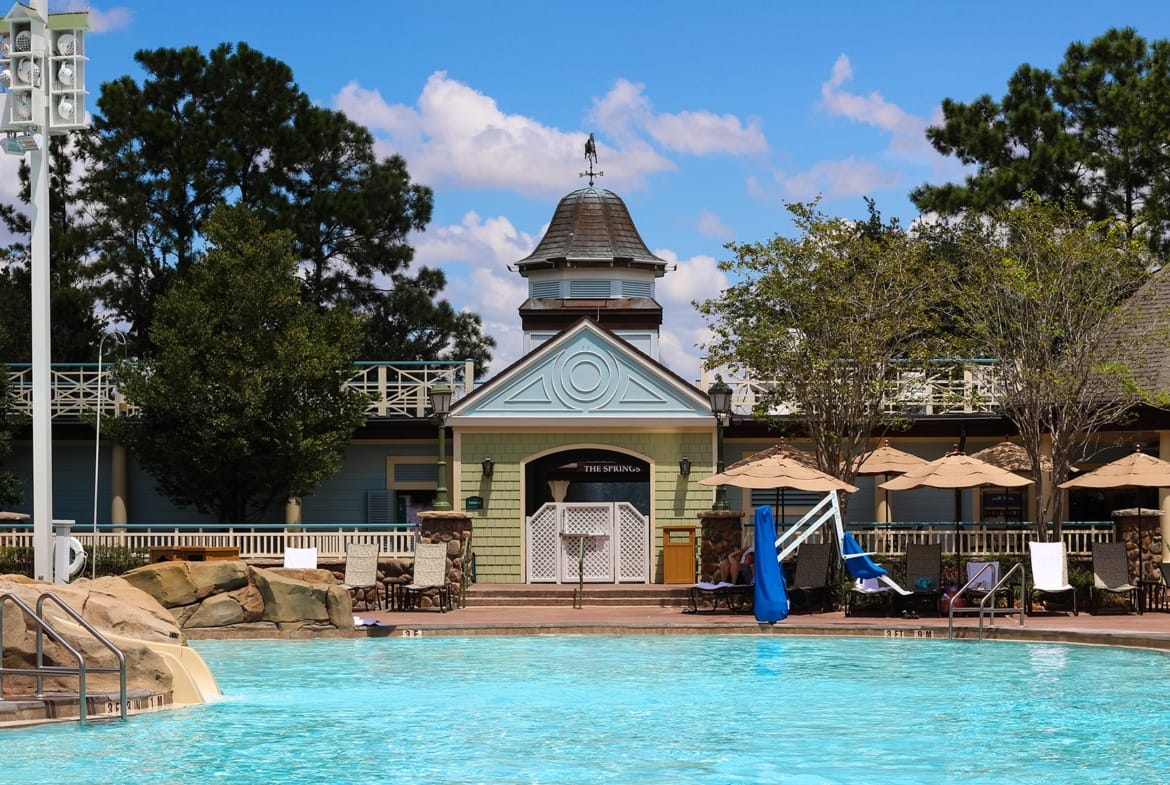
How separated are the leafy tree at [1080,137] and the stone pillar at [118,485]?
2286 cm

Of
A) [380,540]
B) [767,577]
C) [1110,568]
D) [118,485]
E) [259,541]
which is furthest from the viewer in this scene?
[118,485]

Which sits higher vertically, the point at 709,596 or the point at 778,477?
the point at 778,477

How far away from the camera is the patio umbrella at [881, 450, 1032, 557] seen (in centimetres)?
2370

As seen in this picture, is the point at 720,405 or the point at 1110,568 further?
the point at 720,405

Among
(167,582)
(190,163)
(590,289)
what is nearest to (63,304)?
(190,163)

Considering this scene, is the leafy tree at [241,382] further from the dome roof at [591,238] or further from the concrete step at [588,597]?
the dome roof at [591,238]

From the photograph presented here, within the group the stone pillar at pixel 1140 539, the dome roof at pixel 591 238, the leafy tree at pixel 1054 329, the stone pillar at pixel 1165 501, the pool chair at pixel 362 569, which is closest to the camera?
the stone pillar at pixel 1140 539

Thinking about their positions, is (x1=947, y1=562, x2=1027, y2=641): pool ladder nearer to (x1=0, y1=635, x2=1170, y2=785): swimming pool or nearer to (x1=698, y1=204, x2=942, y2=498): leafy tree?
(x1=0, y1=635, x2=1170, y2=785): swimming pool

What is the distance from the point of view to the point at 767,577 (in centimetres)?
2167

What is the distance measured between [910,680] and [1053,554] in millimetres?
6494

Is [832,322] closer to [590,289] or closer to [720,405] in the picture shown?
[720,405]

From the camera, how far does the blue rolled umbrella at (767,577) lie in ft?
70.5

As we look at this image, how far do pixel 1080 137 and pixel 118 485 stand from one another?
27.0m

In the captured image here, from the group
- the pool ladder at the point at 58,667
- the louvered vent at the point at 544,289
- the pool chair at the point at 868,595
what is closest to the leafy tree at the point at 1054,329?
the pool chair at the point at 868,595
